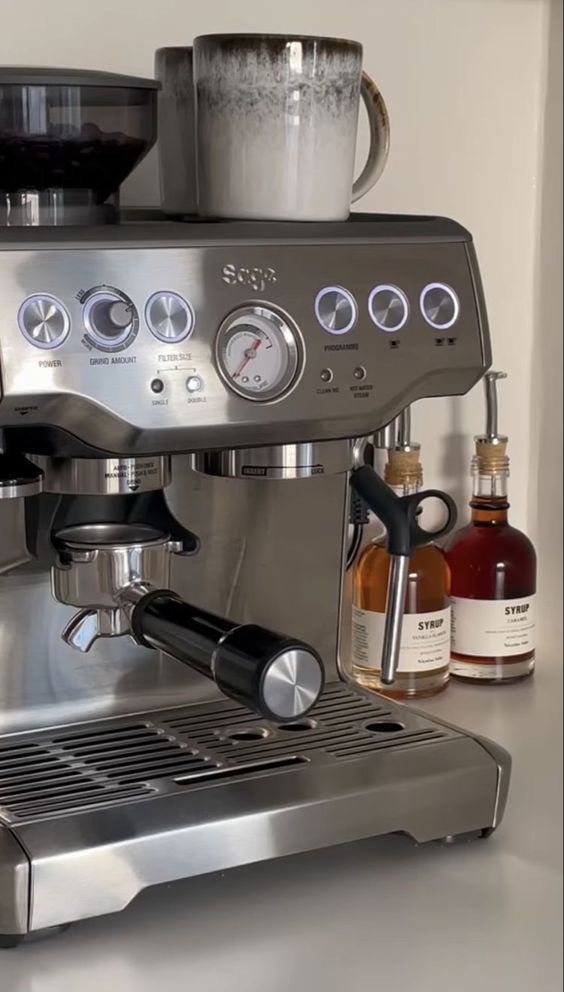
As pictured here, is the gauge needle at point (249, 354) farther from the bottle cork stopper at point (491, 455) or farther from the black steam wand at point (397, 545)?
the bottle cork stopper at point (491, 455)

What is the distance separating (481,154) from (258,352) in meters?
0.48

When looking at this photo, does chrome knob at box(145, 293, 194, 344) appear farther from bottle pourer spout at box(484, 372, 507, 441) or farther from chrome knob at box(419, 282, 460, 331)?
bottle pourer spout at box(484, 372, 507, 441)

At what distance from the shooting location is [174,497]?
0.88 m

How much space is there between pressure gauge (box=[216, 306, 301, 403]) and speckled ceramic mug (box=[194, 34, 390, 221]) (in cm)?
7

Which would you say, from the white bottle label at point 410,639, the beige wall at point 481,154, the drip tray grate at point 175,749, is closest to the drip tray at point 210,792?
the drip tray grate at point 175,749

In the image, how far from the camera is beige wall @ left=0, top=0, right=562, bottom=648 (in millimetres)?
1087

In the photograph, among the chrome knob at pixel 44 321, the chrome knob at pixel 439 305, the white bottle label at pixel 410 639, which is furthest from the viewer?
the white bottle label at pixel 410 639

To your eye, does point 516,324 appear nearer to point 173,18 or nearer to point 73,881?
point 173,18

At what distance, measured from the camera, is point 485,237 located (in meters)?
1.17

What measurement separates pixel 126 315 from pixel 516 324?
555mm

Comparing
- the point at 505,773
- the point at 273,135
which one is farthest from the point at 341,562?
the point at 273,135

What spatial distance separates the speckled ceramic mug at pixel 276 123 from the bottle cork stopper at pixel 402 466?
0.28 meters

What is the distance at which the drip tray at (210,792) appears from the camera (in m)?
0.73

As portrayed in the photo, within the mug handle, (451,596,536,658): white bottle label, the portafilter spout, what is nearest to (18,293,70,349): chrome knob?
the portafilter spout
